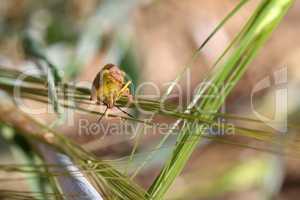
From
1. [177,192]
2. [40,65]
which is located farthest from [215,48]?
[40,65]

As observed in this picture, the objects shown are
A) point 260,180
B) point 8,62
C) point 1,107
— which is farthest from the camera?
point 260,180

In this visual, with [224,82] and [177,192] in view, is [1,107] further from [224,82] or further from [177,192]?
[177,192]

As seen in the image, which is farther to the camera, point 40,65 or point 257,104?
point 257,104

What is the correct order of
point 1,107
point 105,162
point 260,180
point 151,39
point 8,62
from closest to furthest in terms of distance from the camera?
point 105,162
point 1,107
point 8,62
point 260,180
point 151,39

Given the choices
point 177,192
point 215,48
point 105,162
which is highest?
point 215,48

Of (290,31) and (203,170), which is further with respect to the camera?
(290,31)

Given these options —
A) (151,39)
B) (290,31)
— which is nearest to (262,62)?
(290,31)

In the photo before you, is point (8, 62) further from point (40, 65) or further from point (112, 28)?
point (40, 65)

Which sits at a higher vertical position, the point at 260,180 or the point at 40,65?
the point at 40,65

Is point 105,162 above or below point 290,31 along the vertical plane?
below
